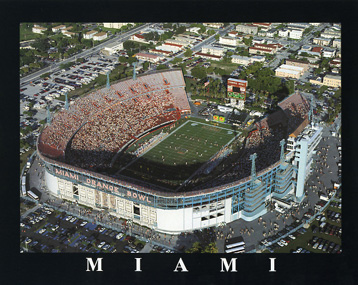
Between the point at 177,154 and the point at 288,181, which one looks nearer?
the point at 288,181

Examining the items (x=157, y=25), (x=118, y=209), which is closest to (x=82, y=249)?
(x=118, y=209)

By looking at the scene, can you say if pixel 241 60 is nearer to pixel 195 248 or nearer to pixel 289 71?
pixel 289 71

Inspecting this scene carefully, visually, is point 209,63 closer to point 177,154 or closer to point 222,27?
point 222,27

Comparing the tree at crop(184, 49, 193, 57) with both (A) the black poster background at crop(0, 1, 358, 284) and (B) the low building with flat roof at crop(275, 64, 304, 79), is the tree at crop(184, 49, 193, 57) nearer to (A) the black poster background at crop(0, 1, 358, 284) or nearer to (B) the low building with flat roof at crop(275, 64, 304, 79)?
(B) the low building with flat roof at crop(275, 64, 304, 79)

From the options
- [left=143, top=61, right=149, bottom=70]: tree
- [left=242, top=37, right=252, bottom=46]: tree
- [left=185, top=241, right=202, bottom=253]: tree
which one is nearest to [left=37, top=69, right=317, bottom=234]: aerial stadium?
[left=185, top=241, right=202, bottom=253]: tree

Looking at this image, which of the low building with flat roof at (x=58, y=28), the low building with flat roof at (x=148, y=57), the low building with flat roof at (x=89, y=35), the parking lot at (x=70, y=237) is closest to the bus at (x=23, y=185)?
the parking lot at (x=70, y=237)
